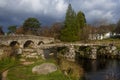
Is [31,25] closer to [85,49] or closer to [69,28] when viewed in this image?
[69,28]

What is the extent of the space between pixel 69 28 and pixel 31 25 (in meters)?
42.3

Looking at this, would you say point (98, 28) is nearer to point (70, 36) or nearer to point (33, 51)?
point (70, 36)

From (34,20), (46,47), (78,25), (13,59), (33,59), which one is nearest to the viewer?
(13,59)

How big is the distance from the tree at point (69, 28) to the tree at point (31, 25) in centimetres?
3527

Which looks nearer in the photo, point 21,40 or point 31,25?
point 21,40

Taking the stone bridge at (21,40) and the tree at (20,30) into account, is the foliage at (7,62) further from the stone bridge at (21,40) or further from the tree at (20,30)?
the tree at (20,30)

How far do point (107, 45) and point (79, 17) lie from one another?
3477 cm

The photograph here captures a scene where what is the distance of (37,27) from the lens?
166 metres

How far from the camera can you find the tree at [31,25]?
162m

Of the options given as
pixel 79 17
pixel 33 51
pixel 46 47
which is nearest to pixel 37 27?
pixel 79 17

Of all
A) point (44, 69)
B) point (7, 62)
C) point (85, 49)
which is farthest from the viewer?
point (85, 49)

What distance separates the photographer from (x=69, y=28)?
126875 mm

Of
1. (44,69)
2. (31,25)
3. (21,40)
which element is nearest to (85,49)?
(21,40)

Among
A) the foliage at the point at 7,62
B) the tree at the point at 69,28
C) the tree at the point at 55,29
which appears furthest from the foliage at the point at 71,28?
the foliage at the point at 7,62
